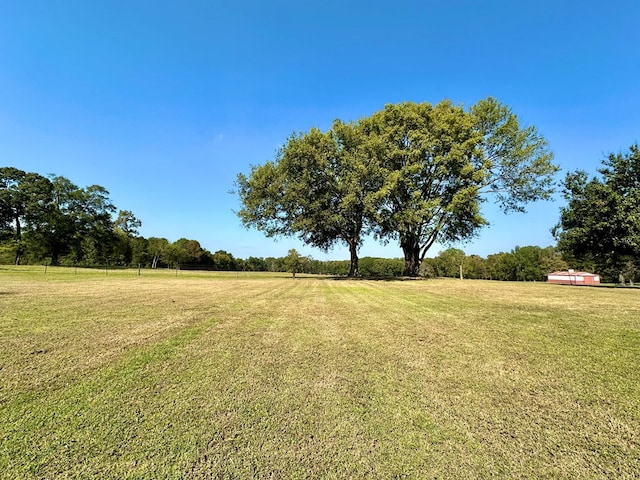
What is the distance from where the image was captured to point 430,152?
2144cm

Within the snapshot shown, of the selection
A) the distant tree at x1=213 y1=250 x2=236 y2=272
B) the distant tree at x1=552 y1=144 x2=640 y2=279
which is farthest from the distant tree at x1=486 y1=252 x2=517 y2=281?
the distant tree at x1=213 y1=250 x2=236 y2=272

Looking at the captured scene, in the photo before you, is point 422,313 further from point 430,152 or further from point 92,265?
point 92,265

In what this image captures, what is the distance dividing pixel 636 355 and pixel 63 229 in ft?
198

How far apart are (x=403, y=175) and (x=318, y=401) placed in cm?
2054

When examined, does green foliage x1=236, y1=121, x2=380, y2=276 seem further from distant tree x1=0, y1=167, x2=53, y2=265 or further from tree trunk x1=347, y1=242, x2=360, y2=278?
distant tree x1=0, y1=167, x2=53, y2=265

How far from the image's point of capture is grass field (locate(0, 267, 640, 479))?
2242mm

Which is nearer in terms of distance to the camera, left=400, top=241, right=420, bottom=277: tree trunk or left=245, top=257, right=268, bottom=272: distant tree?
left=400, top=241, right=420, bottom=277: tree trunk

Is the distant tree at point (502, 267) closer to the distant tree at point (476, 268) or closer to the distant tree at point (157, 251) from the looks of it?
the distant tree at point (476, 268)

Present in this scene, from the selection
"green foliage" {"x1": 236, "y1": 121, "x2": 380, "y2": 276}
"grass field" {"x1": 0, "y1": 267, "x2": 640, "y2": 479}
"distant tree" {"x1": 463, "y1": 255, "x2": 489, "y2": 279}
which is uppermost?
"green foliage" {"x1": 236, "y1": 121, "x2": 380, "y2": 276}

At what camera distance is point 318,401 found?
314 centimetres

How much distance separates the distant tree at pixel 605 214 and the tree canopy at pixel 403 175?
2.41 metres

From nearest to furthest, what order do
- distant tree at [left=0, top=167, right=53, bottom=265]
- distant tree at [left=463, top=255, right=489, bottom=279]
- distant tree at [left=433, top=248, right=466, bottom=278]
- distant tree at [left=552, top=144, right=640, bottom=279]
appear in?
distant tree at [left=552, top=144, right=640, bottom=279] < distant tree at [left=0, top=167, right=53, bottom=265] < distant tree at [left=433, top=248, right=466, bottom=278] < distant tree at [left=463, top=255, right=489, bottom=279]

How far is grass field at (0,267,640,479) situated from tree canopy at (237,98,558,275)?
54.0 feet

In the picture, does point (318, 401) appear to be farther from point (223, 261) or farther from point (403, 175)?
point (223, 261)
